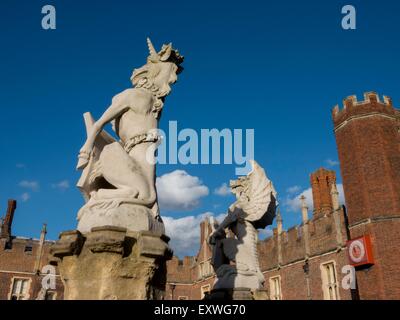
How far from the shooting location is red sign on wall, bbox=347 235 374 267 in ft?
52.7

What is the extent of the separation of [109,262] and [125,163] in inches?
35.0

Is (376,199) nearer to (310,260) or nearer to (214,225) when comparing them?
(310,260)

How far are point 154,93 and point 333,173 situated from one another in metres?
28.4

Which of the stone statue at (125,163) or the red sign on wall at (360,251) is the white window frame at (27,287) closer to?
the red sign on wall at (360,251)

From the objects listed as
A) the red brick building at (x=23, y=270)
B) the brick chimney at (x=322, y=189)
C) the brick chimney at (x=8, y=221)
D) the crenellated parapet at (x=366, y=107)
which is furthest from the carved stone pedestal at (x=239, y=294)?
the brick chimney at (x=8, y=221)

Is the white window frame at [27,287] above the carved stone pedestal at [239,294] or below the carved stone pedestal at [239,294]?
above

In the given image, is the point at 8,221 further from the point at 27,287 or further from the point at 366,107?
the point at 366,107

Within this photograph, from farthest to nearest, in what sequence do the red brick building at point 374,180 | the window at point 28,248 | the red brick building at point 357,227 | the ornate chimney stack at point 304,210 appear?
the window at point 28,248, the ornate chimney stack at point 304,210, the red brick building at point 357,227, the red brick building at point 374,180

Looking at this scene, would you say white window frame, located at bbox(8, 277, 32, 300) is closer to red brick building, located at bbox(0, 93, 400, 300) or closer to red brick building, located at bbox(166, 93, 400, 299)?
red brick building, located at bbox(166, 93, 400, 299)

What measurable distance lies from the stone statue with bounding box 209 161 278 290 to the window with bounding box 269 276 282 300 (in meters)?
17.2

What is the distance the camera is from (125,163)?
128 inches

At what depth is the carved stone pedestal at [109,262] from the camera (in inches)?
107

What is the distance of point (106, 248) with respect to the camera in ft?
8.91
